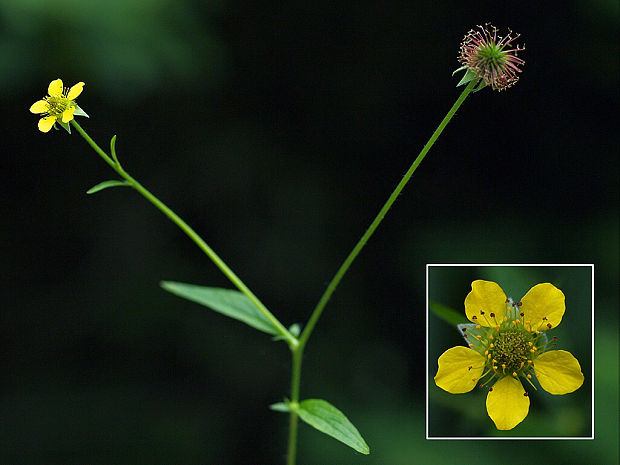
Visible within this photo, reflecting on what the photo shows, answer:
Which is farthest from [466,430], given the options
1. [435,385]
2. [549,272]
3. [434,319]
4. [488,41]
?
[488,41]

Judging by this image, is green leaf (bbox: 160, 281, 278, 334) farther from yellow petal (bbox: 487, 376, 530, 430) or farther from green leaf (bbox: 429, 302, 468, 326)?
yellow petal (bbox: 487, 376, 530, 430)

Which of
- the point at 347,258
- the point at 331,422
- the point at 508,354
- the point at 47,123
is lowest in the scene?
the point at 331,422

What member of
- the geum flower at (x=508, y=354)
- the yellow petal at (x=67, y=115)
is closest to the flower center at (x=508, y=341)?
the geum flower at (x=508, y=354)

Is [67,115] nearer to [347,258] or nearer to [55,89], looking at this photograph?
[55,89]

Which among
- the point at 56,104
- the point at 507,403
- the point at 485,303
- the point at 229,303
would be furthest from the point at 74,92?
the point at 507,403

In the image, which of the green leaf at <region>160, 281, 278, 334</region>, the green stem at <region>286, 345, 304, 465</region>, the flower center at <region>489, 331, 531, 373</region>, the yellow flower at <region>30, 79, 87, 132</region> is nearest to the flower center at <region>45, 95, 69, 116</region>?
the yellow flower at <region>30, 79, 87, 132</region>

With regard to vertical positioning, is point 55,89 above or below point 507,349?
above

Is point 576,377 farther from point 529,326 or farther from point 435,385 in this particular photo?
point 435,385
